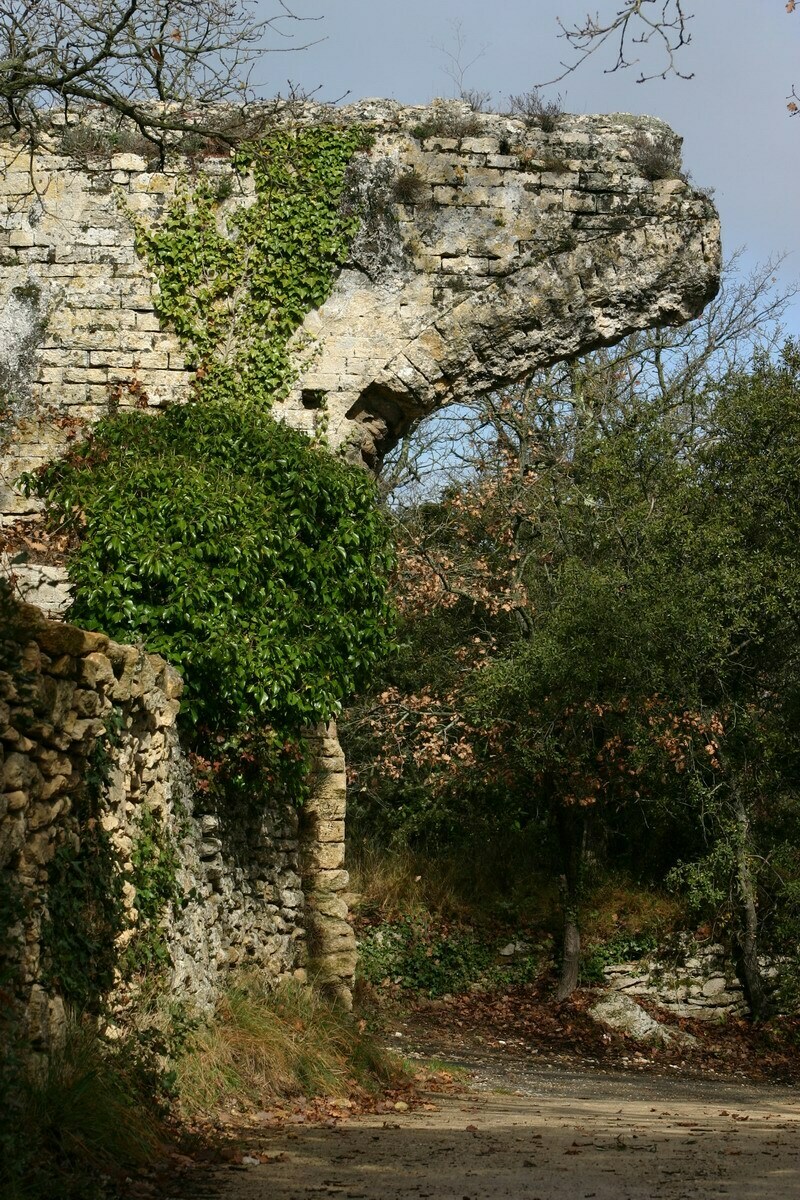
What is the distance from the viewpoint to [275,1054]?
7.23 metres

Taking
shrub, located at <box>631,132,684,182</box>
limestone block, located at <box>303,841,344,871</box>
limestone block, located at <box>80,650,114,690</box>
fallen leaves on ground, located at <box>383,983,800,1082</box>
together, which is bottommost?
fallen leaves on ground, located at <box>383,983,800,1082</box>

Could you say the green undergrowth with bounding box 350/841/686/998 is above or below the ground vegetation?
below

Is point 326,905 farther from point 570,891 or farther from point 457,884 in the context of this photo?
point 457,884

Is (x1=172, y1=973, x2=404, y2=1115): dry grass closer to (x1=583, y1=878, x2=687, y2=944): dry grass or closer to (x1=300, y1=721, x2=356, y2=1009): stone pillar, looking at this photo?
(x1=300, y1=721, x2=356, y2=1009): stone pillar

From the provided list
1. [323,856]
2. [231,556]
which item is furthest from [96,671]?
[323,856]

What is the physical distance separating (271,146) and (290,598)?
12.5 feet

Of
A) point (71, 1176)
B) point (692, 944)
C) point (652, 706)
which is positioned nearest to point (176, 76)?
point (71, 1176)

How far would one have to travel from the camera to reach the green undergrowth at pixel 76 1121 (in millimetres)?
4297

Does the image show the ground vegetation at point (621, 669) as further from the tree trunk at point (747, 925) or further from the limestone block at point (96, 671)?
the limestone block at point (96, 671)

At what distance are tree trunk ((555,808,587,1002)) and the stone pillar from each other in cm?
544

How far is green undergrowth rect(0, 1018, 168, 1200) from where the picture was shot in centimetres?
430

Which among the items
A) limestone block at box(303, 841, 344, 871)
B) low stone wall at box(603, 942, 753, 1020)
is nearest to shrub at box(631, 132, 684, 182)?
limestone block at box(303, 841, 344, 871)

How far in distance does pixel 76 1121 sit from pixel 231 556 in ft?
13.0

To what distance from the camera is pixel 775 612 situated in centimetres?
1353
